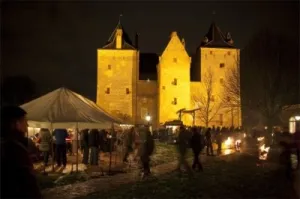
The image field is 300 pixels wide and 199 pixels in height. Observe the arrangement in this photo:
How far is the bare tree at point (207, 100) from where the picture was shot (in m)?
68.7

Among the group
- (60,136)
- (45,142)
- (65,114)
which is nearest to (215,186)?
(65,114)

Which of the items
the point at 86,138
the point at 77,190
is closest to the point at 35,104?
the point at 86,138

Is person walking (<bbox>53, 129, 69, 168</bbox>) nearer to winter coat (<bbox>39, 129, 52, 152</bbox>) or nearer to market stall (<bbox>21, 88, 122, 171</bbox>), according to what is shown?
winter coat (<bbox>39, 129, 52, 152</bbox>)

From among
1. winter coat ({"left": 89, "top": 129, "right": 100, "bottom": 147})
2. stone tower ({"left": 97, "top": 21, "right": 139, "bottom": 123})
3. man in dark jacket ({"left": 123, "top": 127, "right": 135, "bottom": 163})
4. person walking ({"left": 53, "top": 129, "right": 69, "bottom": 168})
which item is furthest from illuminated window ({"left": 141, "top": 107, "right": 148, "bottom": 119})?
person walking ({"left": 53, "top": 129, "right": 69, "bottom": 168})

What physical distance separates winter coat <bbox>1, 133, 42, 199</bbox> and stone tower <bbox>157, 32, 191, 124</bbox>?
2641 inches

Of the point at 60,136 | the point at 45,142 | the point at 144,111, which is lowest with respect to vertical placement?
the point at 45,142

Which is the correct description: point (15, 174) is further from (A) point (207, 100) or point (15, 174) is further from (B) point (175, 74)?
(B) point (175, 74)

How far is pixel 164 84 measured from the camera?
71875mm

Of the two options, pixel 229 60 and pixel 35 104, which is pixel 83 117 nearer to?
pixel 35 104

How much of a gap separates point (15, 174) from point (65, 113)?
11.9 m

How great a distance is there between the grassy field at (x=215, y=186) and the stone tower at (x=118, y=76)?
2058 inches

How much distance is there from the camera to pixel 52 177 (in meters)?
15.5

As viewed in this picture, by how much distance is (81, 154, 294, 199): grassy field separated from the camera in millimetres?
12148

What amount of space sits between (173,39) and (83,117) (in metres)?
57.7
